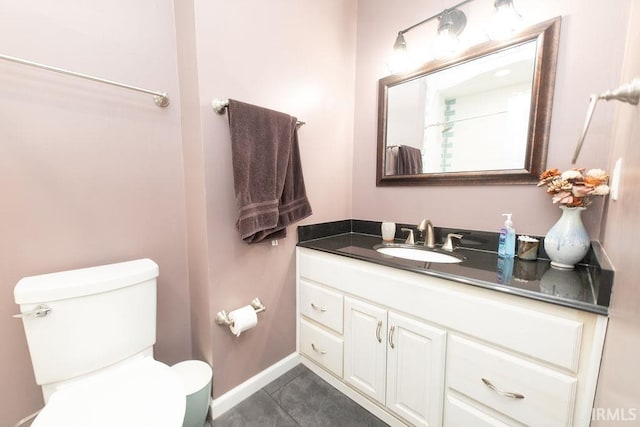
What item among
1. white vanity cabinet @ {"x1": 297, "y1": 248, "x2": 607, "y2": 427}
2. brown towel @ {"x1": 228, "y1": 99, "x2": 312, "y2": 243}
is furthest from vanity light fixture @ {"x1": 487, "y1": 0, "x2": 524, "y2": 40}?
white vanity cabinet @ {"x1": 297, "y1": 248, "x2": 607, "y2": 427}

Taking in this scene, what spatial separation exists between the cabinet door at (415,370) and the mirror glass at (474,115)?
0.82 meters

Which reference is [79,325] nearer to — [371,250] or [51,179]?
[51,179]

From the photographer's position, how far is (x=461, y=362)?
0.91m

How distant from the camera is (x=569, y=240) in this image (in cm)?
96

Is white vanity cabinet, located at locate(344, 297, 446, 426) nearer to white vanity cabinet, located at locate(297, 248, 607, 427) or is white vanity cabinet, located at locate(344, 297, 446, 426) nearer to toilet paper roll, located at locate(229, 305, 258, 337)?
white vanity cabinet, located at locate(297, 248, 607, 427)

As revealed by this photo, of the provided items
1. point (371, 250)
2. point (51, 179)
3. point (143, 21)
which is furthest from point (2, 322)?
point (371, 250)

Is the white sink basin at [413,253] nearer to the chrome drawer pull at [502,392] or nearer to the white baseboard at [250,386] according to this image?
the chrome drawer pull at [502,392]

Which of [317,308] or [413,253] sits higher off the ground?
[413,253]

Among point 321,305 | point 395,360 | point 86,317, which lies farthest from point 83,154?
point 395,360

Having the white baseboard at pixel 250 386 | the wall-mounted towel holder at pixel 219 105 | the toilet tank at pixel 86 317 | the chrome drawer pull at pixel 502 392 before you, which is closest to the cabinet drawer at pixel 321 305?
the white baseboard at pixel 250 386

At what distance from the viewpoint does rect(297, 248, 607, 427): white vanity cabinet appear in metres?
0.72

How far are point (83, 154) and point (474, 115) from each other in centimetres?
179

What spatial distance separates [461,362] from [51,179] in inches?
66.5

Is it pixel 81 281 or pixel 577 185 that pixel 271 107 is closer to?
pixel 81 281
